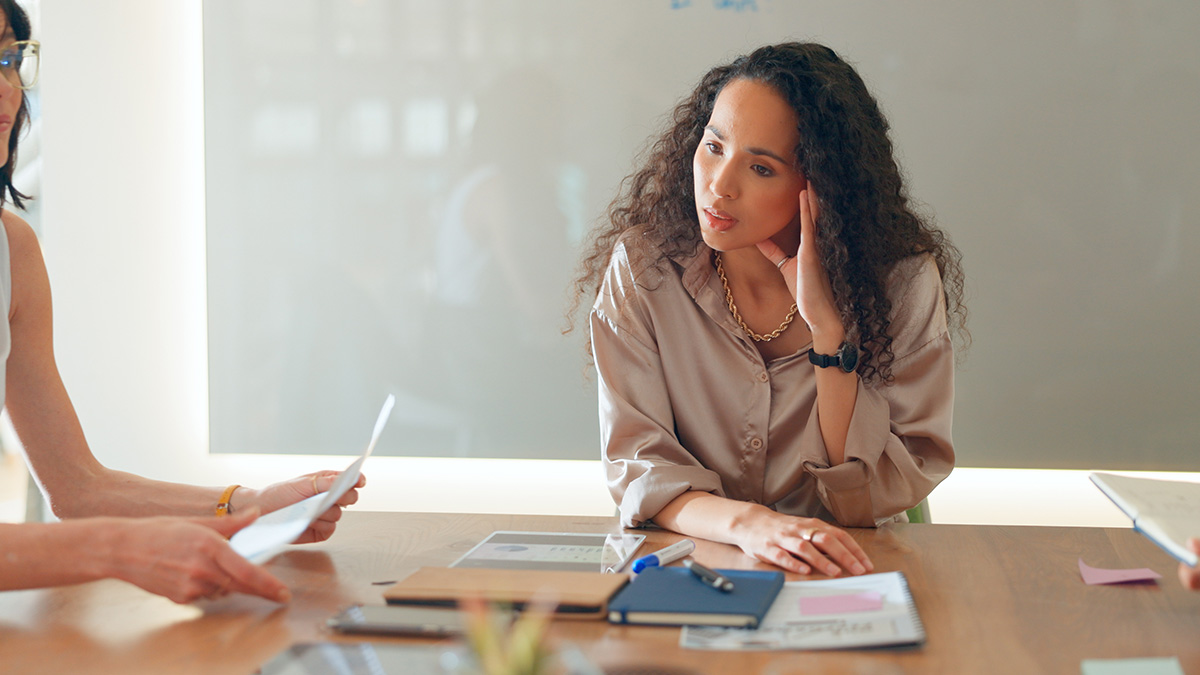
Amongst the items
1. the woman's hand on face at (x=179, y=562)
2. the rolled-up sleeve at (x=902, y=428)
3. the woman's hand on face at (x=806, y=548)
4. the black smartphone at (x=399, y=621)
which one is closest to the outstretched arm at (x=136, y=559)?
the woman's hand on face at (x=179, y=562)

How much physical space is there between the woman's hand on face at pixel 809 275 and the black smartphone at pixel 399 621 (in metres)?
0.87

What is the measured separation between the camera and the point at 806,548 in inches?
46.1

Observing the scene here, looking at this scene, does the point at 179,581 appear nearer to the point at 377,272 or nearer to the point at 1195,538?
the point at 1195,538

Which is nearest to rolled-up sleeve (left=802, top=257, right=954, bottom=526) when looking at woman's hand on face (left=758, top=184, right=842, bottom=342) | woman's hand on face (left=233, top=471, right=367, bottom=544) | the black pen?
woman's hand on face (left=758, top=184, right=842, bottom=342)

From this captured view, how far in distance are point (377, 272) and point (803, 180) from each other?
64.4 inches

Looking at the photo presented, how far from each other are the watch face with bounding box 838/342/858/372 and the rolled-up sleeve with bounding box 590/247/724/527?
27 cm

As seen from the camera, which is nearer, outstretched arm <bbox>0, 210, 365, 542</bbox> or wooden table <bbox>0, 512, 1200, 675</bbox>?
wooden table <bbox>0, 512, 1200, 675</bbox>

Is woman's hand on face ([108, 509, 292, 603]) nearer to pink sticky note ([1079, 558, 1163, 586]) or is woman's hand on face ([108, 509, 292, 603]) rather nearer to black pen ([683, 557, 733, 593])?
black pen ([683, 557, 733, 593])

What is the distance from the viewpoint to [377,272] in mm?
2980

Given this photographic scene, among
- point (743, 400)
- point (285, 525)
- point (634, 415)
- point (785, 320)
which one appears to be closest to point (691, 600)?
point (285, 525)

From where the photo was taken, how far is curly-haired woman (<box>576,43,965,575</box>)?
1580 millimetres

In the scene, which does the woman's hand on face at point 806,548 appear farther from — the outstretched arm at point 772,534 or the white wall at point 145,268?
the white wall at point 145,268

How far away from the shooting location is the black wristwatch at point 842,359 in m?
1.57

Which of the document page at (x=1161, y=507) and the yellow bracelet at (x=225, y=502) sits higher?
the document page at (x=1161, y=507)
